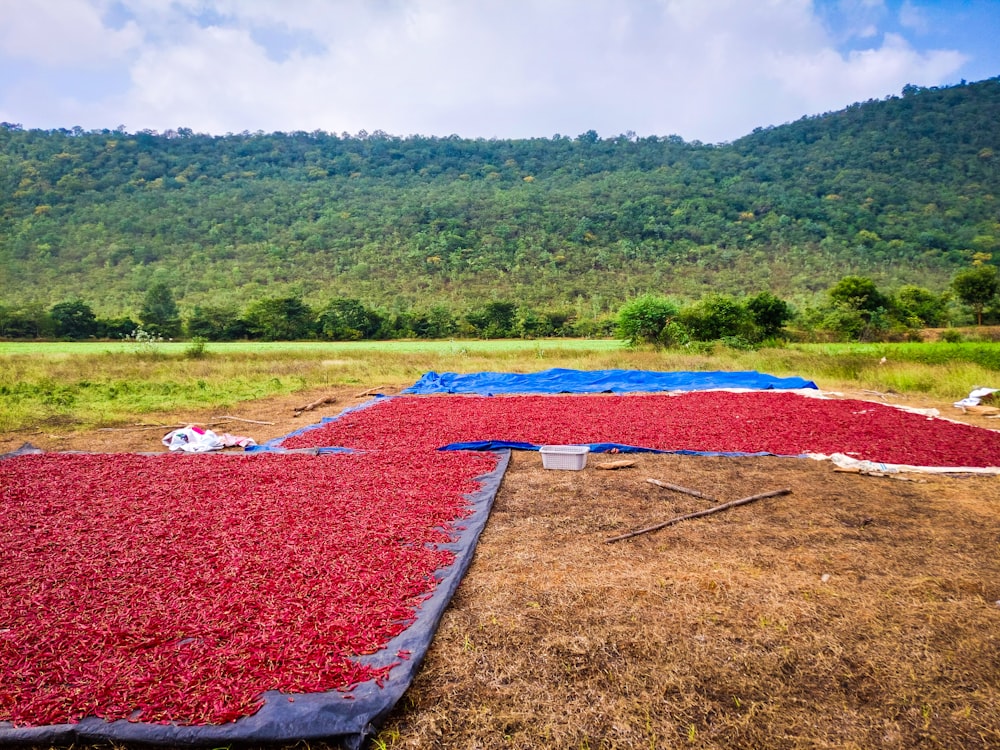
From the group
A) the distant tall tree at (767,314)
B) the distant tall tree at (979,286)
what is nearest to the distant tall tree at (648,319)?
the distant tall tree at (767,314)

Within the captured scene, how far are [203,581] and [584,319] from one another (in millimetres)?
34581

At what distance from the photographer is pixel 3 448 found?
6.89 meters

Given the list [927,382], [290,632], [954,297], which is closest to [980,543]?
[290,632]

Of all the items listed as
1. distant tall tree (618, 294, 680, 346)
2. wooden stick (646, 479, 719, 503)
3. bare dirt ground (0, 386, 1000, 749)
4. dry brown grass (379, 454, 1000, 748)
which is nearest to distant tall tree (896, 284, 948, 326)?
distant tall tree (618, 294, 680, 346)

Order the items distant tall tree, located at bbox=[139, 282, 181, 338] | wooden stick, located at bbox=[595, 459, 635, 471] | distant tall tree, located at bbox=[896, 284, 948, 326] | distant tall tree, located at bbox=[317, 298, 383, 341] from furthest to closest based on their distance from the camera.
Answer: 1. distant tall tree, located at bbox=[317, 298, 383, 341]
2. distant tall tree, located at bbox=[139, 282, 181, 338]
3. distant tall tree, located at bbox=[896, 284, 948, 326]
4. wooden stick, located at bbox=[595, 459, 635, 471]

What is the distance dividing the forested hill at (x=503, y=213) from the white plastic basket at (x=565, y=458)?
3656 cm

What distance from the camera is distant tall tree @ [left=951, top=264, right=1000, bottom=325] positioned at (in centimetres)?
2661

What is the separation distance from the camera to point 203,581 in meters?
2.99

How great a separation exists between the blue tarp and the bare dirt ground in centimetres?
715

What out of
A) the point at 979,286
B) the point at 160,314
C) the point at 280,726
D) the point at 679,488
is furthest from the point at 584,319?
the point at 280,726

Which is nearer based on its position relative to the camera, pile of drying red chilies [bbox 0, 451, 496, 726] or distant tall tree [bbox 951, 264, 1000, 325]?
pile of drying red chilies [bbox 0, 451, 496, 726]

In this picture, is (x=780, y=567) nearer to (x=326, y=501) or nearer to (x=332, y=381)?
(x=326, y=501)

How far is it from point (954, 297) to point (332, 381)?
103ft

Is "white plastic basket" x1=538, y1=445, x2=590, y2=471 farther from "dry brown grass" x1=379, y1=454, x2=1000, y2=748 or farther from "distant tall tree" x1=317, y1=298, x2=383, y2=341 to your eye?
"distant tall tree" x1=317, y1=298, x2=383, y2=341
